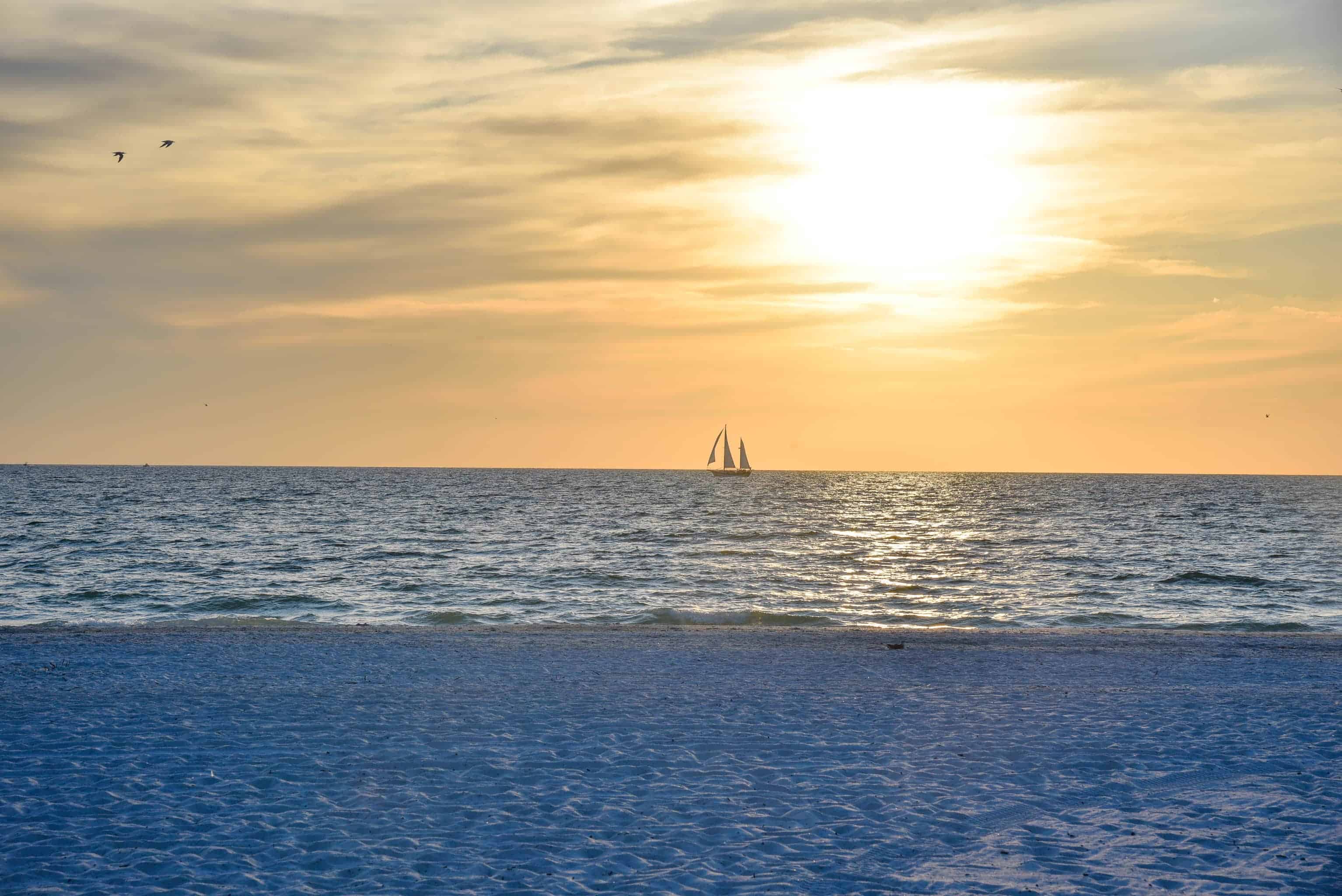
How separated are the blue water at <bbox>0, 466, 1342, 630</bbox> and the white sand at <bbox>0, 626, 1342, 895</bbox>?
43.2 ft

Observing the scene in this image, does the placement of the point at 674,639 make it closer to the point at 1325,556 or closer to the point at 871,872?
the point at 871,872

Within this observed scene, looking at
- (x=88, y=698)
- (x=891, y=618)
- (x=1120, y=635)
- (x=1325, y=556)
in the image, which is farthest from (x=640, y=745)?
(x=1325, y=556)

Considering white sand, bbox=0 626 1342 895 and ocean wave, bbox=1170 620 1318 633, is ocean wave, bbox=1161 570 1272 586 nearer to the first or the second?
ocean wave, bbox=1170 620 1318 633

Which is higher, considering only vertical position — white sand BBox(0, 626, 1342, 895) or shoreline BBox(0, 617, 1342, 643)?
white sand BBox(0, 626, 1342, 895)

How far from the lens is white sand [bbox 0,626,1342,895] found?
9883 millimetres

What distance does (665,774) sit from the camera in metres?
12.9

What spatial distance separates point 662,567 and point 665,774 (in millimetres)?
36684

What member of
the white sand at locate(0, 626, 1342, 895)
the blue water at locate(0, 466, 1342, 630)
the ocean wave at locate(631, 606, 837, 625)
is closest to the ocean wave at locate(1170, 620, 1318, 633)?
the blue water at locate(0, 466, 1342, 630)

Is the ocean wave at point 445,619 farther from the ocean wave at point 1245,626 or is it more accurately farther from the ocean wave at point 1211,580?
Result: the ocean wave at point 1211,580

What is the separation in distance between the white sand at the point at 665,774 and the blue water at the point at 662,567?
13.2m

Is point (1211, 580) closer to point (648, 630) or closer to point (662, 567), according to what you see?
point (662, 567)

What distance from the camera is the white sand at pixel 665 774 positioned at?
9883 mm

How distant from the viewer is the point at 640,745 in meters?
14.4

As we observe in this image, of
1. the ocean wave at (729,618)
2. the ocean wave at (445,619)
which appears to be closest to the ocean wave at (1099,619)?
the ocean wave at (729,618)
